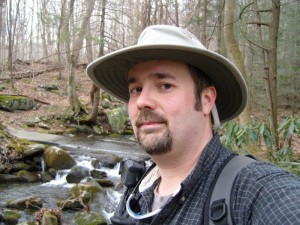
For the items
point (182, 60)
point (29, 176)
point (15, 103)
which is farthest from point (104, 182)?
point (15, 103)

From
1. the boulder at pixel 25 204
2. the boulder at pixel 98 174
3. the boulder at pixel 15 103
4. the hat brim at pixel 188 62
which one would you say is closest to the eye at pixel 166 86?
the hat brim at pixel 188 62

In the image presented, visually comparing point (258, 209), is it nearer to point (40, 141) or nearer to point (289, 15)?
point (40, 141)

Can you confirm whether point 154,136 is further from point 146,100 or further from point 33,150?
point 33,150

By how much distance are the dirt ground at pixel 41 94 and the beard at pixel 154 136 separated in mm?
13605

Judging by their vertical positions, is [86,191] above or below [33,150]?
below

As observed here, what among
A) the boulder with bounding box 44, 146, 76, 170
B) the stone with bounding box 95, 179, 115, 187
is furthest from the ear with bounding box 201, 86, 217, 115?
the boulder with bounding box 44, 146, 76, 170

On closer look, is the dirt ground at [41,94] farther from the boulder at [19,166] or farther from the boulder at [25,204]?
the boulder at [25,204]

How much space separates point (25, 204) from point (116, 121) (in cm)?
955

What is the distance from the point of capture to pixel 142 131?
1.59 meters

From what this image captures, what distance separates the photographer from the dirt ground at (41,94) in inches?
594

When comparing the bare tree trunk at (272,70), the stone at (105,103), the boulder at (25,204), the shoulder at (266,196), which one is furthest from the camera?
the stone at (105,103)

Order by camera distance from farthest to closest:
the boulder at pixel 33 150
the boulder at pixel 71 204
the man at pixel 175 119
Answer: the boulder at pixel 33 150
the boulder at pixel 71 204
the man at pixel 175 119

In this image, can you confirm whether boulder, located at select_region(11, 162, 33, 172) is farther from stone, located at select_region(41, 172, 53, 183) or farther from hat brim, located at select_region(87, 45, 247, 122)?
hat brim, located at select_region(87, 45, 247, 122)

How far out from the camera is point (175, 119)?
1532mm
